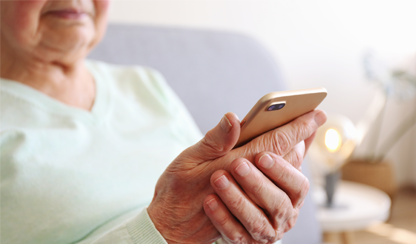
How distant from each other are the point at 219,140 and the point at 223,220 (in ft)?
0.38

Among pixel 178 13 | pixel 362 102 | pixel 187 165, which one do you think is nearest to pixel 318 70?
pixel 362 102

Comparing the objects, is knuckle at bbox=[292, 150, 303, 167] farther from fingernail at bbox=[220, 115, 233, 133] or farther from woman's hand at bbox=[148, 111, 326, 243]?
fingernail at bbox=[220, 115, 233, 133]

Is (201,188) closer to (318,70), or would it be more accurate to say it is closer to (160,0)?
(160,0)

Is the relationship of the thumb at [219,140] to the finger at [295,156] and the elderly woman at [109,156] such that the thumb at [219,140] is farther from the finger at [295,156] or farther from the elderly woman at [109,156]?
the finger at [295,156]

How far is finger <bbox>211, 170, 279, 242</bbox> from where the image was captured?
0.48m


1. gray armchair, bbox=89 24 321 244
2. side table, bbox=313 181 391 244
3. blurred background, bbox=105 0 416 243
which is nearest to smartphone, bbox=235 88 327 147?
gray armchair, bbox=89 24 321 244

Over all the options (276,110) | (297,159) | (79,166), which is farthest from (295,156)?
(79,166)

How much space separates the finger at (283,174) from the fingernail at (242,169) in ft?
0.07

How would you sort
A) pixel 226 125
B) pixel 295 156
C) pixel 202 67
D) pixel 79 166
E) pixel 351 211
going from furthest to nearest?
pixel 351 211, pixel 202 67, pixel 79 166, pixel 295 156, pixel 226 125

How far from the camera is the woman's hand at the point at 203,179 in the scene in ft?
1.60

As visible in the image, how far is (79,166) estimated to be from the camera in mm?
663

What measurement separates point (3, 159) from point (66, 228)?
0.53 ft

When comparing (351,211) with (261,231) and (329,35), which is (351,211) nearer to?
(261,231)

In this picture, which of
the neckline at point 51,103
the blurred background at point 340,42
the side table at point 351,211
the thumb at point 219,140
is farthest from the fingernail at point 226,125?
the blurred background at point 340,42
